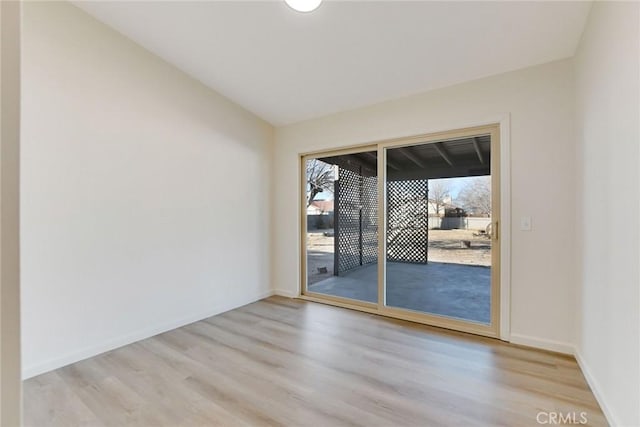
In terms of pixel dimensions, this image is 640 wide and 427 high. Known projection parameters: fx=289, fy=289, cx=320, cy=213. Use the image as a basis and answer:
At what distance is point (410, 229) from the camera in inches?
126

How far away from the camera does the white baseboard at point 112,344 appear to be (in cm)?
210

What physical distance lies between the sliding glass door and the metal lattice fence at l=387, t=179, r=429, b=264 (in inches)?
0.4

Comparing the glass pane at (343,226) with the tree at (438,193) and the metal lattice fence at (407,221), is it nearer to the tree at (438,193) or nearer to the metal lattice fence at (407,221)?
the metal lattice fence at (407,221)

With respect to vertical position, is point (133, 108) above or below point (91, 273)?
above

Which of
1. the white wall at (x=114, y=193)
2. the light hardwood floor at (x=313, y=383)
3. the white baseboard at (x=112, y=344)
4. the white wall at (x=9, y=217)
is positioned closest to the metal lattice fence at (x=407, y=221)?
the light hardwood floor at (x=313, y=383)

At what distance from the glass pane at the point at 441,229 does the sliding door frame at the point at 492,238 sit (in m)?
0.06

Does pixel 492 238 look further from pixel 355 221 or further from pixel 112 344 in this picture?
pixel 112 344

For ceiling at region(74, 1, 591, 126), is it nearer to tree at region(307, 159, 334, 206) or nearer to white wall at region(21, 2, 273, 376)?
white wall at region(21, 2, 273, 376)

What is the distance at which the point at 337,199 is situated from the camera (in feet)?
12.6

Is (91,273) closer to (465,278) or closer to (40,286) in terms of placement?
(40,286)

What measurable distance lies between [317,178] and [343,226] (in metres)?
0.74

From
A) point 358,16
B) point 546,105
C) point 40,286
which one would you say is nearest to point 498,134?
point 546,105

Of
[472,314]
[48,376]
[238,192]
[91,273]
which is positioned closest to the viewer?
[48,376]

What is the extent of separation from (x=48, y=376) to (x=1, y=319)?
2.12 m
